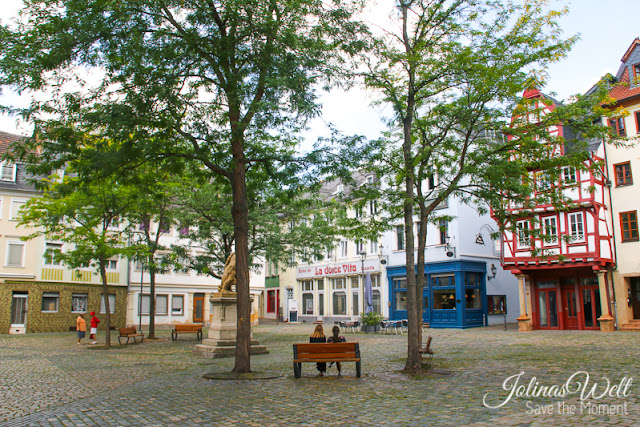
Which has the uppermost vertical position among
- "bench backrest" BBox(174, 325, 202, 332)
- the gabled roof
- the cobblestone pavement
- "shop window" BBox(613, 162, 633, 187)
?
the gabled roof

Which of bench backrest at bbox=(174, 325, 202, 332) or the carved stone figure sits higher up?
the carved stone figure

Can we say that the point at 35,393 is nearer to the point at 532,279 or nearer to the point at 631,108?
the point at 532,279

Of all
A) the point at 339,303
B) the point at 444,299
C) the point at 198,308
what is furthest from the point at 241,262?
the point at 198,308

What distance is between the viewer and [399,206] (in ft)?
45.6

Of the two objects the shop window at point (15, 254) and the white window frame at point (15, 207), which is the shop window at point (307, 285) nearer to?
the shop window at point (15, 254)

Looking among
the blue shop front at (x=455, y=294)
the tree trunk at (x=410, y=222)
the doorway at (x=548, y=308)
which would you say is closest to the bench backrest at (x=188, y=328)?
the tree trunk at (x=410, y=222)

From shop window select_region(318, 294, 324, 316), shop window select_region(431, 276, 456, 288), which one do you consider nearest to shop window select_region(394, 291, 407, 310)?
shop window select_region(431, 276, 456, 288)

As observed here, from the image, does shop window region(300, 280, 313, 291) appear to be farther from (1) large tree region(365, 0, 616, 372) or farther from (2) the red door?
(1) large tree region(365, 0, 616, 372)

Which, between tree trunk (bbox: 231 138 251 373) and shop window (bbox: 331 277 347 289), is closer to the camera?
tree trunk (bbox: 231 138 251 373)

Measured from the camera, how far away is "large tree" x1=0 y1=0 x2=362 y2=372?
11.0 m

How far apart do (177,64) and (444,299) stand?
26.1 meters

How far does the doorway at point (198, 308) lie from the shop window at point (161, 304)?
8.37ft

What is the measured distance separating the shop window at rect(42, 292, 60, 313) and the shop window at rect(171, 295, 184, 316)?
355 inches

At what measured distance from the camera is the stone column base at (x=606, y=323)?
84.4 ft
